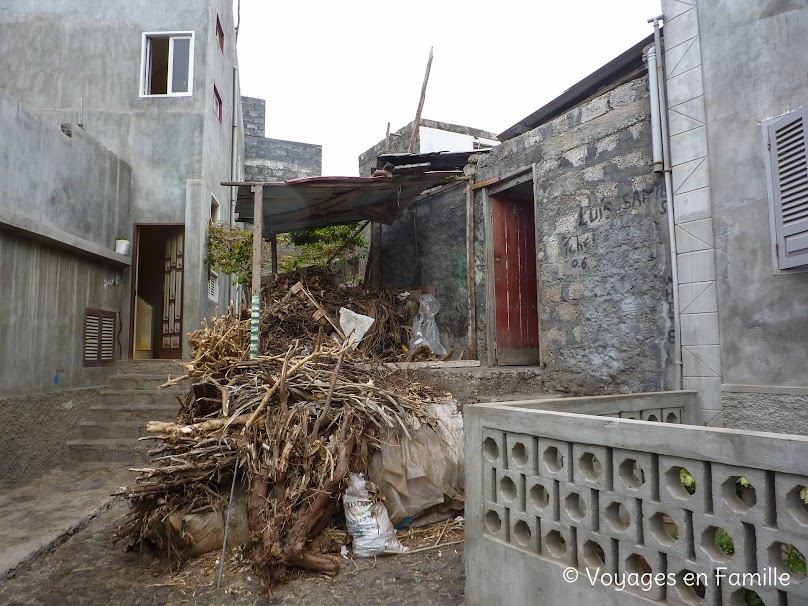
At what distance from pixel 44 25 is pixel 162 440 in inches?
345

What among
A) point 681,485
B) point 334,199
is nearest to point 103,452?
point 334,199

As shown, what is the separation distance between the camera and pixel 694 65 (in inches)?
172

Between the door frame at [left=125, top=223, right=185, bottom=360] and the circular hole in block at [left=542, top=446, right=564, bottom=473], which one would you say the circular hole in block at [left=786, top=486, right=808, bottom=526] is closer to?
the circular hole in block at [left=542, top=446, right=564, bottom=473]

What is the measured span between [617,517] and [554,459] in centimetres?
40

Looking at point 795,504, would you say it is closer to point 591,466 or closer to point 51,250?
point 591,466

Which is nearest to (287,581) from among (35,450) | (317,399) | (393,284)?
(317,399)

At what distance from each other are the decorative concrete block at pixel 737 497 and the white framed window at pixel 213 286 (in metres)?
9.21

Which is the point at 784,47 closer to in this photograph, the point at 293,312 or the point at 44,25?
the point at 293,312

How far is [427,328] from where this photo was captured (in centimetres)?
754

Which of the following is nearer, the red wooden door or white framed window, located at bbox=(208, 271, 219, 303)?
the red wooden door

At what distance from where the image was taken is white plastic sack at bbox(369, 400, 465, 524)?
13.5ft

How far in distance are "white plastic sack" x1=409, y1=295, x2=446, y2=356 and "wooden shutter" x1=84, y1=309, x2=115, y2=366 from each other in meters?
4.51

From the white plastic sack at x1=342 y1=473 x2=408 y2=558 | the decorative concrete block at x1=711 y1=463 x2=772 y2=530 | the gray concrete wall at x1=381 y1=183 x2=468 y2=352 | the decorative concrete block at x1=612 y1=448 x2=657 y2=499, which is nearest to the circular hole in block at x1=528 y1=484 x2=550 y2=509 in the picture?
the decorative concrete block at x1=612 y1=448 x2=657 y2=499

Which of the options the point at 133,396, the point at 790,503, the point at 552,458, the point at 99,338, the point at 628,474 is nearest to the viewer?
the point at 790,503
